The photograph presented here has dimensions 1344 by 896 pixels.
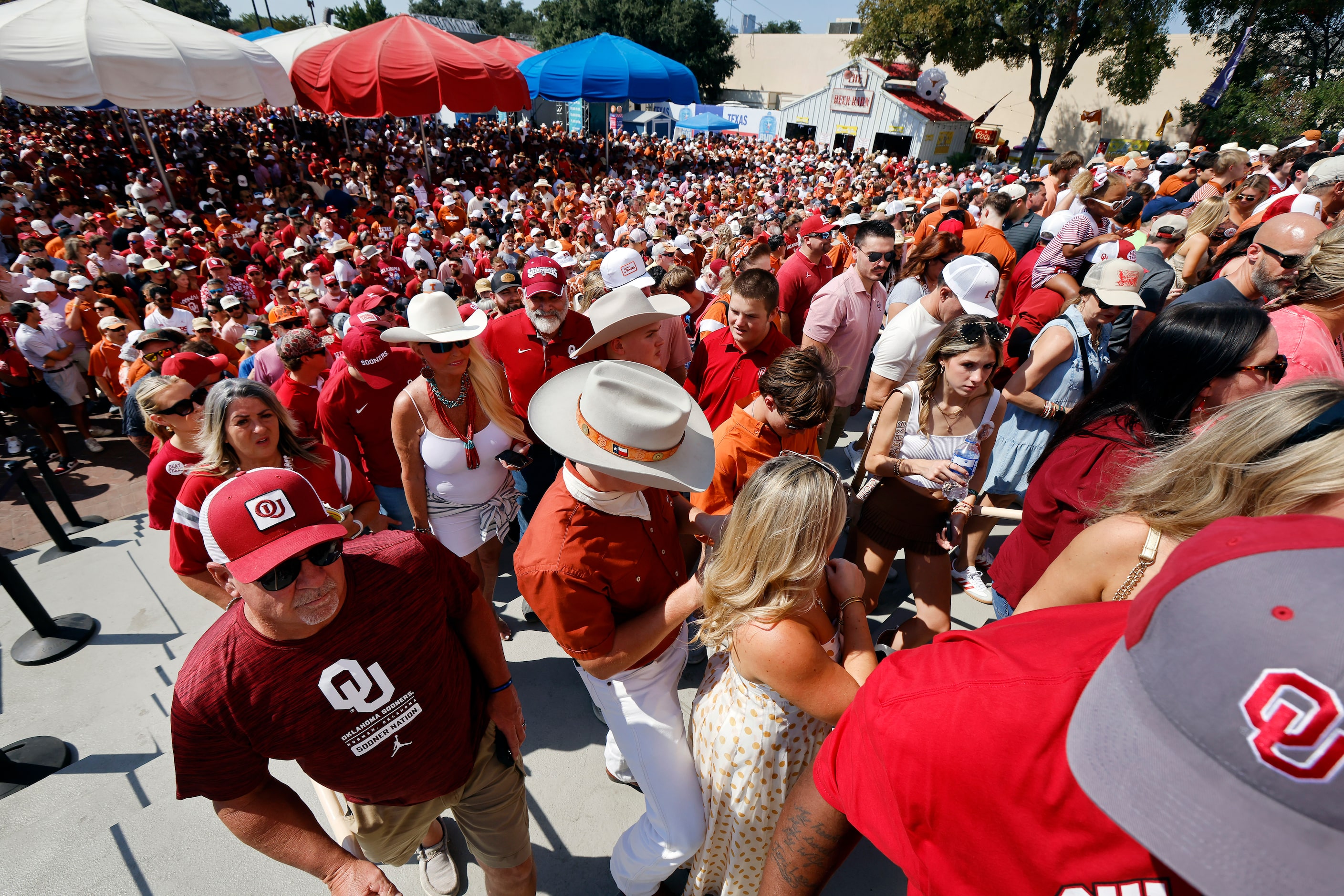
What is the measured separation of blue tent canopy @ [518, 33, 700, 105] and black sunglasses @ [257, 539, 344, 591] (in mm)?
18171

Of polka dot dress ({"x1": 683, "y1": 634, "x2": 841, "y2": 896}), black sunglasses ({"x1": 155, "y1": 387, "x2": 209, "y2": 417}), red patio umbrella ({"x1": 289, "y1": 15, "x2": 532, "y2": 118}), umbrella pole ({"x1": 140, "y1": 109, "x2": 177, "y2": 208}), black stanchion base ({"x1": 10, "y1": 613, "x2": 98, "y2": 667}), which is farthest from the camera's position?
red patio umbrella ({"x1": 289, "y1": 15, "x2": 532, "y2": 118})

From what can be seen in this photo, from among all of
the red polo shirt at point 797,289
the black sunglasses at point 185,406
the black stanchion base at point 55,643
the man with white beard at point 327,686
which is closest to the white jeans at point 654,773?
the man with white beard at point 327,686

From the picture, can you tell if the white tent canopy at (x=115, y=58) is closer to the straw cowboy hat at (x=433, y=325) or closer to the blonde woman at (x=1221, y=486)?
the straw cowboy hat at (x=433, y=325)

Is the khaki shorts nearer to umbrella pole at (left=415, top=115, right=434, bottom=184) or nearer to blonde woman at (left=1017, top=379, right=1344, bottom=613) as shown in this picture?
blonde woman at (left=1017, top=379, right=1344, bottom=613)

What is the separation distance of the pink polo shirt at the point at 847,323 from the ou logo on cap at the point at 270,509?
3377 mm

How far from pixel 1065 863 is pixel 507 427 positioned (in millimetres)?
2840

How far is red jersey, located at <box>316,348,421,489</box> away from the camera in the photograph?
3205 mm

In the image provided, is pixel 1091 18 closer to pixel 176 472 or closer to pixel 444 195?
pixel 444 195

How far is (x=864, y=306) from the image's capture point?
13.9ft

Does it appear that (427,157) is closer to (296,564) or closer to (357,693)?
(296,564)

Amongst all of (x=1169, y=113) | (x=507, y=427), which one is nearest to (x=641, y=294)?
(x=507, y=427)

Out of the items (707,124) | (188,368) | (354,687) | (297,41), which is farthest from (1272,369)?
(707,124)

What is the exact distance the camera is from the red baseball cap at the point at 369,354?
10.2 feet

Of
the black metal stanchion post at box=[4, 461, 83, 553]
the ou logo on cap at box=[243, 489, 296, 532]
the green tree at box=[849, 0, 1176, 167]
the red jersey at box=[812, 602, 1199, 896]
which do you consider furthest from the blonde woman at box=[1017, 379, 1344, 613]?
the green tree at box=[849, 0, 1176, 167]
